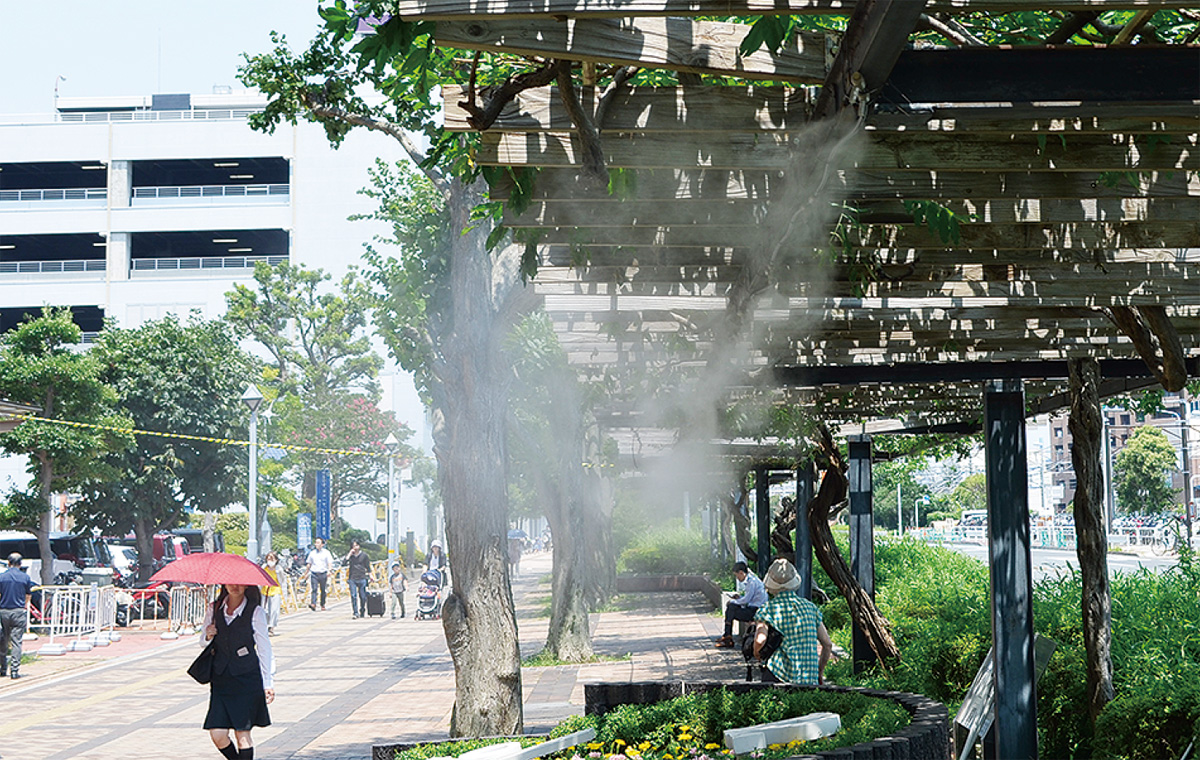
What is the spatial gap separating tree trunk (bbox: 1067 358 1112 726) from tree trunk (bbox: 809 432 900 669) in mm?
3679

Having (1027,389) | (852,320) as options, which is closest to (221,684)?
(852,320)

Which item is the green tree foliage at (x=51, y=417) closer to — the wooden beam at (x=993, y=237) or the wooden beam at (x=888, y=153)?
the wooden beam at (x=993, y=237)

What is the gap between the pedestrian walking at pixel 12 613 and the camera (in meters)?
16.1

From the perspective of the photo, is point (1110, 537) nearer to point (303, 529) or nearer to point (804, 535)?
point (303, 529)

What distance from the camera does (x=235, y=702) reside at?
324 inches

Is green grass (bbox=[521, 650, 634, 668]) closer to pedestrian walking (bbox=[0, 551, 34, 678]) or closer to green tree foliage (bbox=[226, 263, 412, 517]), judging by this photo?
pedestrian walking (bbox=[0, 551, 34, 678])

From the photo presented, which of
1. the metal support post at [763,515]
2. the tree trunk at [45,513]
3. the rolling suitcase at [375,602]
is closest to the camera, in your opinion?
the metal support post at [763,515]

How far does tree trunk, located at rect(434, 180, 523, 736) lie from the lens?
9.47 m

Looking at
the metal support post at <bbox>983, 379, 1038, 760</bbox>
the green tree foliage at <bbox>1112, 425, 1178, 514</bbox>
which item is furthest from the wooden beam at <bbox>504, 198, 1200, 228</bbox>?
the green tree foliage at <bbox>1112, 425, 1178, 514</bbox>

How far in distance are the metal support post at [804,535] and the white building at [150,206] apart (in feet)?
128

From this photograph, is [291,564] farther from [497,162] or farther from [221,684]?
[497,162]

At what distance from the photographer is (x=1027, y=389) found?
1034cm

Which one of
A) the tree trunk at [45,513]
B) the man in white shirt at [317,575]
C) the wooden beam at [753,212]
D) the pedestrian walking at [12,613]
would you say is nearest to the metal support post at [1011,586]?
the wooden beam at [753,212]

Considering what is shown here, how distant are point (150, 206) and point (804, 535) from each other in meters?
42.9
